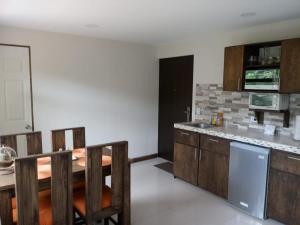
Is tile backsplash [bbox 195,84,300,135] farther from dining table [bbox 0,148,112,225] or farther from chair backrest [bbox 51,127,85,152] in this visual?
dining table [bbox 0,148,112,225]

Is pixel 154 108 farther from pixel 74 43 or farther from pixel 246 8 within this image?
pixel 246 8

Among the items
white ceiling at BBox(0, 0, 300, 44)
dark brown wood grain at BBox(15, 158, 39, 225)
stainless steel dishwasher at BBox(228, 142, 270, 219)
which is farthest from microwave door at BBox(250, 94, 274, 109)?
dark brown wood grain at BBox(15, 158, 39, 225)

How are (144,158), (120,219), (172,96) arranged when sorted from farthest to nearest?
1. (144,158)
2. (172,96)
3. (120,219)

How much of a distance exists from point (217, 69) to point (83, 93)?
2267 millimetres

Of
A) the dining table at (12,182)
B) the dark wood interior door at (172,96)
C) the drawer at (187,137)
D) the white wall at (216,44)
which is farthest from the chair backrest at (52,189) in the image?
the dark wood interior door at (172,96)

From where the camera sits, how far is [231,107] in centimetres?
379

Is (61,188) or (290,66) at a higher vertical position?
(290,66)

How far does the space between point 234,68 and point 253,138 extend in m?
1.03

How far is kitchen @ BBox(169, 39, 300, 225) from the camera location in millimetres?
2730

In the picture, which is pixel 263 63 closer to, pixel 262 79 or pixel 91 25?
pixel 262 79

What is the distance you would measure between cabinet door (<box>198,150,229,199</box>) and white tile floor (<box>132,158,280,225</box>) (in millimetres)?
128

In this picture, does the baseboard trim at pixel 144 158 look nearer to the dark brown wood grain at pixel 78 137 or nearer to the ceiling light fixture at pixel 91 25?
the dark brown wood grain at pixel 78 137

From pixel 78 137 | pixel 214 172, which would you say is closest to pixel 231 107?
pixel 214 172

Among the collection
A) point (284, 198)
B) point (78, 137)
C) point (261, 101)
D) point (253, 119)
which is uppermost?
point (261, 101)
